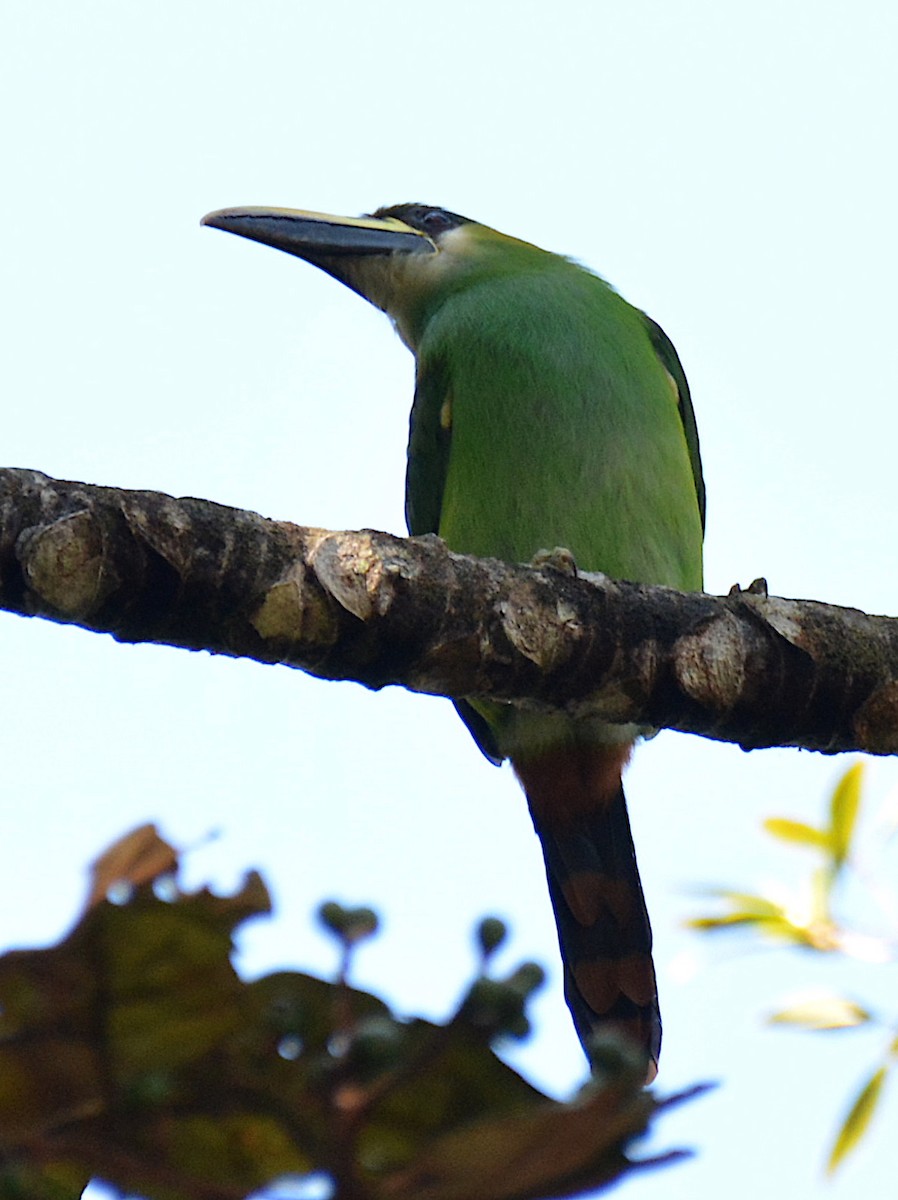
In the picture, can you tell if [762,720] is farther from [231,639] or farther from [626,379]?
[626,379]

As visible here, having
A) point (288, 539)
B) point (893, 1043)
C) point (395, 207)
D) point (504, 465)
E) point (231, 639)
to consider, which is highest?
point (395, 207)

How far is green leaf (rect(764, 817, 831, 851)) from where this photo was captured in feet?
12.4

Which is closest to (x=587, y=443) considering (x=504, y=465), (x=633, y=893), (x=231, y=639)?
(x=504, y=465)

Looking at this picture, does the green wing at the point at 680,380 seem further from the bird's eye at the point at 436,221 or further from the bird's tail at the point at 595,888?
the bird's tail at the point at 595,888

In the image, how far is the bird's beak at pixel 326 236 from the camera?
14.6ft

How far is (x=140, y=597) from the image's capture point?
2195 mm

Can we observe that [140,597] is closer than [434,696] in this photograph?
Yes

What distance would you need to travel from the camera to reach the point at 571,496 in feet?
11.8

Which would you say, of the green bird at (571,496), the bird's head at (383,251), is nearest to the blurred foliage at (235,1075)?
the green bird at (571,496)

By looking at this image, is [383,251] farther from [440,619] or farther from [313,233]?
[440,619]

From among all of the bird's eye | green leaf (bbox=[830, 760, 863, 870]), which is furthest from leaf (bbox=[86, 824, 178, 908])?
the bird's eye

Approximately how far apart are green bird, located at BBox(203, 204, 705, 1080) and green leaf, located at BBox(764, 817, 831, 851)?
0.46m

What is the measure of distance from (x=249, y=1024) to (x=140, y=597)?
45.8 inches

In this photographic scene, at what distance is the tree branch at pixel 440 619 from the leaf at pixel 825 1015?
3.20 feet
